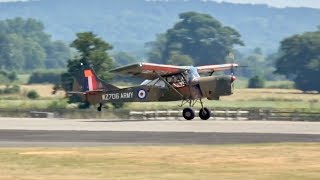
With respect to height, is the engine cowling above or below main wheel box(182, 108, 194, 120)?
above

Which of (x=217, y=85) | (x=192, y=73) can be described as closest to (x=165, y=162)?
(x=217, y=85)

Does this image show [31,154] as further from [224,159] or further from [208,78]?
[208,78]

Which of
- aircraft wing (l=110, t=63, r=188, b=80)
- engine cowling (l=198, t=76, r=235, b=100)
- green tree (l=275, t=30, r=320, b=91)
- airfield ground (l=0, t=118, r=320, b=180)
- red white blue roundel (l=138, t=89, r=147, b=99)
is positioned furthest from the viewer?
green tree (l=275, t=30, r=320, b=91)

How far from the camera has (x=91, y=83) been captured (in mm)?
57500

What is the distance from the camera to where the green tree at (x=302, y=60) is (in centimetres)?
15200

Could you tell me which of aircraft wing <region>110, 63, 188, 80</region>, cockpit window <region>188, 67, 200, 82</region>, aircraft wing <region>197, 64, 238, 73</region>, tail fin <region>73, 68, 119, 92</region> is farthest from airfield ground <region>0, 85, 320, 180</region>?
aircraft wing <region>197, 64, 238, 73</region>

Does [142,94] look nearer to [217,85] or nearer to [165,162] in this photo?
[217,85]

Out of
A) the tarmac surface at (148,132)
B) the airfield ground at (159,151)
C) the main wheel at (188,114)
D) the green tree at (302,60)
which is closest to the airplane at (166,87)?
the main wheel at (188,114)

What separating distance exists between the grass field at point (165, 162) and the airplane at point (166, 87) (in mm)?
18501

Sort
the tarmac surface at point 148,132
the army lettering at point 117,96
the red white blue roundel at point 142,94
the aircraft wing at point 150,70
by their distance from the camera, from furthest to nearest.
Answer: the army lettering at point 117,96, the red white blue roundel at point 142,94, the aircraft wing at point 150,70, the tarmac surface at point 148,132

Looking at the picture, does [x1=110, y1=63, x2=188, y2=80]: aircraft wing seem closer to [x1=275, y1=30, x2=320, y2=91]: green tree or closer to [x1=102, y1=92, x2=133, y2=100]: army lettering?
[x1=102, y1=92, x2=133, y2=100]: army lettering

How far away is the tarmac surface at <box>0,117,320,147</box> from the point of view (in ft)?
127

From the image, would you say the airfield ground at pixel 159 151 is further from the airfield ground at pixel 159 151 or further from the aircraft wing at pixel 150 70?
the aircraft wing at pixel 150 70

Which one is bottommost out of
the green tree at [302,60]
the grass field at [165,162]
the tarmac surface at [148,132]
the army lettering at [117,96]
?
the grass field at [165,162]
